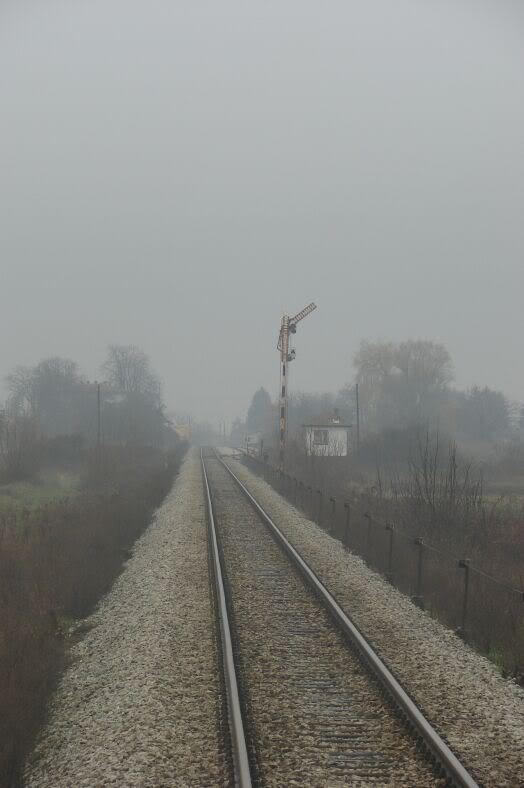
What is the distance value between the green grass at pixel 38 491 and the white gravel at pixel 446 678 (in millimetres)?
17598

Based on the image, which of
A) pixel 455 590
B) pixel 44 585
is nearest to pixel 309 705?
pixel 455 590

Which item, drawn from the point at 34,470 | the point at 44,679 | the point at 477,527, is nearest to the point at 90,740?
the point at 44,679

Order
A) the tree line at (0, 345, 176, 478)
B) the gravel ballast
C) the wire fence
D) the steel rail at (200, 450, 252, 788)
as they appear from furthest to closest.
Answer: the tree line at (0, 345, 176, 478)
the wire fence
the gravel ballast
the steel rail at (200, 450, 252, 788)

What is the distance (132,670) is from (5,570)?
6097 millimetres

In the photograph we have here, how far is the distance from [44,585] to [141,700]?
5185mm

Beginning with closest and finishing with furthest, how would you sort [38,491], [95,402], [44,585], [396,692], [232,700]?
[232,700]
[396,692]
[44,585]
[38,491]
[95,402]

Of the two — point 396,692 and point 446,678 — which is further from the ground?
point 396,692

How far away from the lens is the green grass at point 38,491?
28.3 m

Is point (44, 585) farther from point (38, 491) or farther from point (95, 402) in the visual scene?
point (95, 402)

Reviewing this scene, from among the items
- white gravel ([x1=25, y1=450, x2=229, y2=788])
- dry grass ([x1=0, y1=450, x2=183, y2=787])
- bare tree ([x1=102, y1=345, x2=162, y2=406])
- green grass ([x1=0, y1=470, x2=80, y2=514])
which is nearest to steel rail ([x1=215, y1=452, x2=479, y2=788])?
white gravel ([x1=25, y1=450, x2=229, y2=788])

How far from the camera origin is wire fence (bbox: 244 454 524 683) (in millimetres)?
8320

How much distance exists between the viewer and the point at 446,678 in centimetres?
711

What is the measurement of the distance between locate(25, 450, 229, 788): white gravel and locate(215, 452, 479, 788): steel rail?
1.62 m

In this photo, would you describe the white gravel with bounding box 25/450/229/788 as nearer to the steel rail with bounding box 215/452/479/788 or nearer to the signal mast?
the steel rail with bounding box 215/452/479/788
